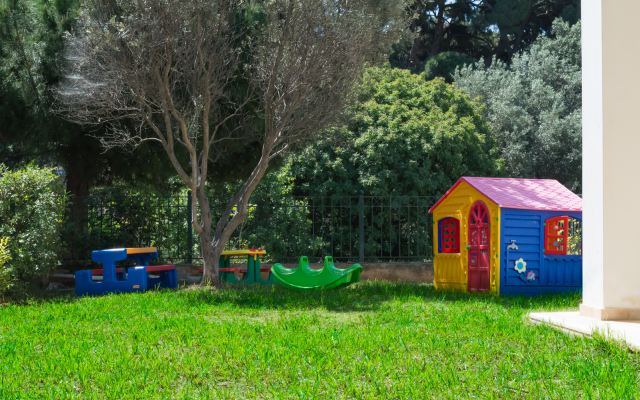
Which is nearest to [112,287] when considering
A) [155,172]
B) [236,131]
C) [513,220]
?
[155,172]

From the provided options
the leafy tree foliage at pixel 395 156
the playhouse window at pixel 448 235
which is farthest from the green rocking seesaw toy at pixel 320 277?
the leafy tree foliage at pixel 395 156

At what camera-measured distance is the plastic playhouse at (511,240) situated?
334 inches

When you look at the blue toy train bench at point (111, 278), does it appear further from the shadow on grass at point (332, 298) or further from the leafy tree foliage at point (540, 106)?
the leafy tree foliage at point (540, 106)

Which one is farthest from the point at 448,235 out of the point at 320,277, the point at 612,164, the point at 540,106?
the point at 540,106

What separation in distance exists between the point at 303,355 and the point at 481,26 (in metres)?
24.4

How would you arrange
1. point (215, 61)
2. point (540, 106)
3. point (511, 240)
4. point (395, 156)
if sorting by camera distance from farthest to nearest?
point (540, 106) < point (395, 156) < point (215, 61) < point (511, 240)

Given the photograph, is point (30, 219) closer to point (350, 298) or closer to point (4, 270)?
point (4, 270)

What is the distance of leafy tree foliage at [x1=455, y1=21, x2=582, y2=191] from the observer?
68.4 feet

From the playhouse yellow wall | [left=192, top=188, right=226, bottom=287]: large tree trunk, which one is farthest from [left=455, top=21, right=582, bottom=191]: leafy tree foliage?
[left=192, top=188, right=226, bottom=287]: large tree trunk

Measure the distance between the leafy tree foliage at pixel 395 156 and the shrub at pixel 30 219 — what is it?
20.6 ft

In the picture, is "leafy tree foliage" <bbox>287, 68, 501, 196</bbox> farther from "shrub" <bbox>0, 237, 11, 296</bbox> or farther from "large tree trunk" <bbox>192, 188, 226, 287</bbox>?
"shrub" <bbox>0, 237, 11, 296</bbox>

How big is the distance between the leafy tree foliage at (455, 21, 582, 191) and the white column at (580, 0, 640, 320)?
1596 cm

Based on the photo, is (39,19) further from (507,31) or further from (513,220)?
(507,31)

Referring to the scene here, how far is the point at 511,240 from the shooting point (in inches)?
333
